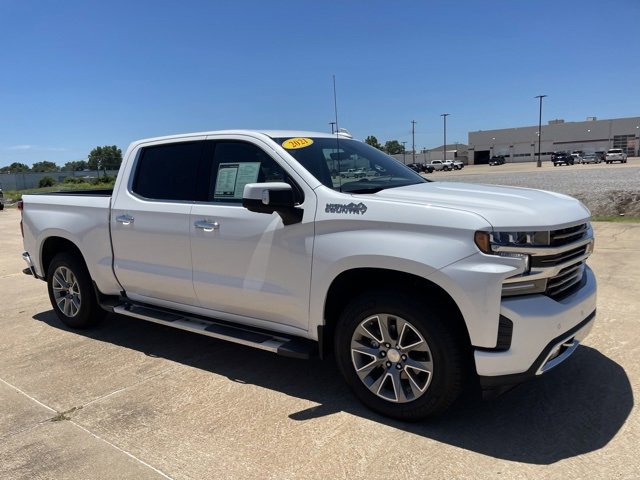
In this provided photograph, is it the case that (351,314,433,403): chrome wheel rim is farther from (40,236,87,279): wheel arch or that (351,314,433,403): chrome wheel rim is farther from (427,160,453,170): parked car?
(427,160,453,170): parked car

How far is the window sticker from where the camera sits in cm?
408

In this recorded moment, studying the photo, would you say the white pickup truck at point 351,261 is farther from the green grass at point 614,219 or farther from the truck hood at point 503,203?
the green grass at point 614,219

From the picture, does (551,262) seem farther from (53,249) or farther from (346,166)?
(53,249)

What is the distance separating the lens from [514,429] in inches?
129

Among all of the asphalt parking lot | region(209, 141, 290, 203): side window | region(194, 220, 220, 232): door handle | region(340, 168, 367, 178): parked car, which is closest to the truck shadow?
the asphalt parking lot

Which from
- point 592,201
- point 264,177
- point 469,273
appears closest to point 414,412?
point 469,273

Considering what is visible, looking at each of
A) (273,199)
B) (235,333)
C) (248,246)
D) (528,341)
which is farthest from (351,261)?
(235,333)

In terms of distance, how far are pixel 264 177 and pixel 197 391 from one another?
1742 millimetres

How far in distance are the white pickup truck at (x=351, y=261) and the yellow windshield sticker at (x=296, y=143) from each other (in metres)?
0.02

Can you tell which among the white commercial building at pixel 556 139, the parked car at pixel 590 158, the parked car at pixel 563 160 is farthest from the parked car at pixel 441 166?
the white commercial building at pixel 556 139

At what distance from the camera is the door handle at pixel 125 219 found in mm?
4723

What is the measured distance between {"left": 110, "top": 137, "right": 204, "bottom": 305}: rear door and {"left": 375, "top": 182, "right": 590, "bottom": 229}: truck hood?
1783 mm

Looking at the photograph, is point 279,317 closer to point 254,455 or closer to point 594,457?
point 254,455

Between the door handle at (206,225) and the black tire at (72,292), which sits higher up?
the door handle at (206,225)
